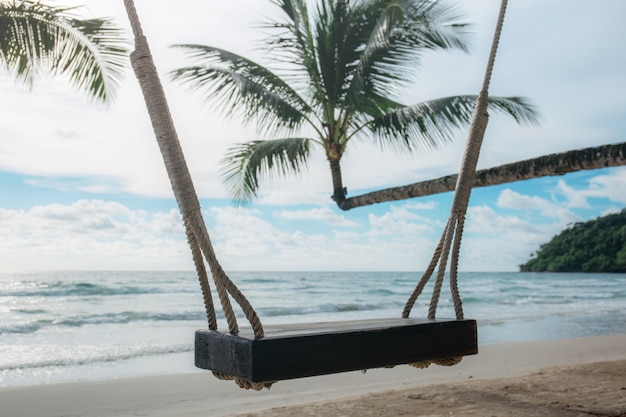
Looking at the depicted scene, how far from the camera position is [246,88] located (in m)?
5.08

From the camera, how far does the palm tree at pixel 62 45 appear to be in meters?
4.45

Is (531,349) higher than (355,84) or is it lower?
lower

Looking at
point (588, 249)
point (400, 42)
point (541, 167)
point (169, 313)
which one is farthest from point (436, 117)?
point (588, 249)

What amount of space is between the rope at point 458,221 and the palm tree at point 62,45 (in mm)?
3519

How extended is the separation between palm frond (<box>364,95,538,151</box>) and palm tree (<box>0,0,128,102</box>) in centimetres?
205

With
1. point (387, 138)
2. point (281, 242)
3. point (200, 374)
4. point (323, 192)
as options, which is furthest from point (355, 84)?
point (323, 192)

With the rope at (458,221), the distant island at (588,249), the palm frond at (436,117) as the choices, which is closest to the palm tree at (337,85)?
the palm frond at (436,117)

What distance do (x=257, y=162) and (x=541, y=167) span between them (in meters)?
2.78

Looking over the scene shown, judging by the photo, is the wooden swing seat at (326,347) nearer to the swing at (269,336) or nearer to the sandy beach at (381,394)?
the swing at (269,336)

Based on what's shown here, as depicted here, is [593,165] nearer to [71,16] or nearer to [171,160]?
[171,160]

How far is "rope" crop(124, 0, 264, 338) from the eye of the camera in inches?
52.5

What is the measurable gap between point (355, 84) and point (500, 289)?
46.5 feet

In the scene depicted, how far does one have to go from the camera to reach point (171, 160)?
141 centimetres

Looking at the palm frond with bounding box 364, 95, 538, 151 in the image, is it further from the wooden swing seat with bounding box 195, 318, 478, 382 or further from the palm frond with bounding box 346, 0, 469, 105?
the wooden swing seat with bounding box 195, 318, 478, 382
